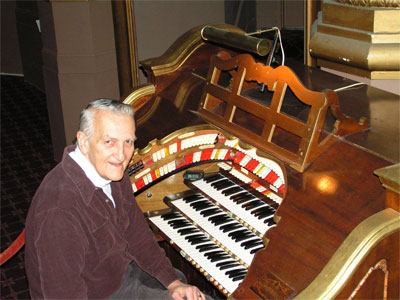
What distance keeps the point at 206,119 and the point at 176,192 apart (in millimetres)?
483

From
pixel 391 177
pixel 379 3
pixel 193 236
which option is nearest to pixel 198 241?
pixel 193 236

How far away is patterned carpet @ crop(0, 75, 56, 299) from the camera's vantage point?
152 inches

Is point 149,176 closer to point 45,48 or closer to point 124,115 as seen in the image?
point 124,115

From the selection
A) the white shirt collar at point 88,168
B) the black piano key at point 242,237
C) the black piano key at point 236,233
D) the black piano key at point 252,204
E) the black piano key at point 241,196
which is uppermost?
the white shirt collar at point 88,168

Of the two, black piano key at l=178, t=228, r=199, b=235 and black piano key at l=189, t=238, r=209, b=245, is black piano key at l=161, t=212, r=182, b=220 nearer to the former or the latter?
black piano key at l=178, t=228, r=199, b=235

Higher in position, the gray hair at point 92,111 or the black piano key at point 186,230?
the gray hair at point 92,111

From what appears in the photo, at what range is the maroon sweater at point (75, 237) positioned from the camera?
6.83 feet

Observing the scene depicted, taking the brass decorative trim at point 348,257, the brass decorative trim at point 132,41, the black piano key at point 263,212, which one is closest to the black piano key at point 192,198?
the black piano key at point 263,212

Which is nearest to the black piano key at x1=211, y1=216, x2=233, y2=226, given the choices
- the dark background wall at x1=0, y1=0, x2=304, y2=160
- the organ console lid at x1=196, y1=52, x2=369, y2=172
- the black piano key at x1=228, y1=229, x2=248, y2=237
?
the black piano key at x1=228, y1=229, x2=248, y2=237

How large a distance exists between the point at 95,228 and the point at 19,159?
3634mm

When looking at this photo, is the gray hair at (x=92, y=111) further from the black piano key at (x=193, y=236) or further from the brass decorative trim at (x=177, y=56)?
the brass decorative trim at (x=177, y=56)

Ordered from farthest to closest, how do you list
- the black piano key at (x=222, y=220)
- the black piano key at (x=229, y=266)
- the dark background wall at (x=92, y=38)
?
the dark background wall at (x=92, y=38) → the black piano key at (x=222, y=220) → the black piano key at (x=229, y=266)

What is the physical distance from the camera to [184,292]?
8.14 feet

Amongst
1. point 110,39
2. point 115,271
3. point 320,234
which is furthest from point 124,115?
point 110,39
